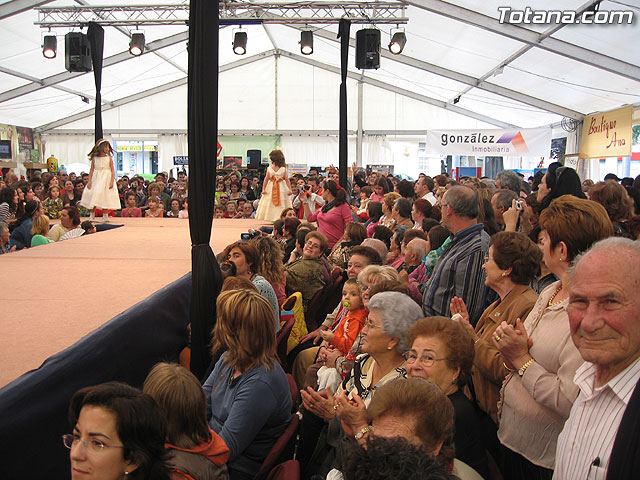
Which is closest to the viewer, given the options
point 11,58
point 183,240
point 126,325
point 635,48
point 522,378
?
point 522,378

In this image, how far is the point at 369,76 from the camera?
18.6 m

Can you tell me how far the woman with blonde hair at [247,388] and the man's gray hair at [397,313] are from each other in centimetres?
47

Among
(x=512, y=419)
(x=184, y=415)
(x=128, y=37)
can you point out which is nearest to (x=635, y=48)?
(x=512, y=419)

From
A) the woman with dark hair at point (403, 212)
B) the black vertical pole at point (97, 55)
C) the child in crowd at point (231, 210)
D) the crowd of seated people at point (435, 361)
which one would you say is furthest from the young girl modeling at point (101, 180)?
the crowd of seated people at point (435, 361)

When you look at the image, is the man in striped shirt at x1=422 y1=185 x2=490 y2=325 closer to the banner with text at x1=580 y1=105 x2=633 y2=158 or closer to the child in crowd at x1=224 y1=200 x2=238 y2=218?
the child in crowd at x1=224 y1=200 x2=238 y2=218

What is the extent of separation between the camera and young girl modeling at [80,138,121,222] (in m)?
7.15

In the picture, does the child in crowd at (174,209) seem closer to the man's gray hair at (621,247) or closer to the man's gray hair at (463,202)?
the man's gray hair at (463,202)

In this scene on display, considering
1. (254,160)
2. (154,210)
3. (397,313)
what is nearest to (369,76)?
(254,160)

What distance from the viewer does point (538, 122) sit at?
54.3 feet

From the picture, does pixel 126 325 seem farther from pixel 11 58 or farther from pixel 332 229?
pixel 11 58

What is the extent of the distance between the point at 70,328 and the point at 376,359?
1.53m

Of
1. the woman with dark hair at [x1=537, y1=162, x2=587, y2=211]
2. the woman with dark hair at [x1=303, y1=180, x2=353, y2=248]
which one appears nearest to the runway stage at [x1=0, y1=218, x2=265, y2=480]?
the woman with dark hair at [x1=303, y1=180, x2=353, y2=248]

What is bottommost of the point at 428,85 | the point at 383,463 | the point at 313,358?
the point at 313,358

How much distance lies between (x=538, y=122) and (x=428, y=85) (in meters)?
3.44
